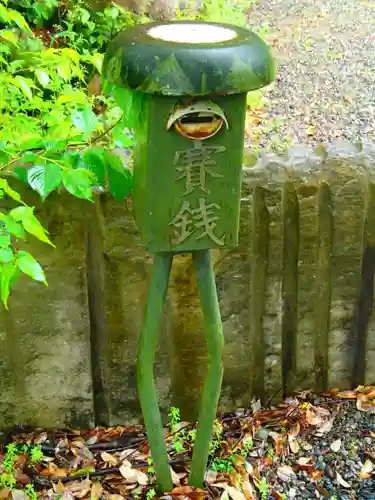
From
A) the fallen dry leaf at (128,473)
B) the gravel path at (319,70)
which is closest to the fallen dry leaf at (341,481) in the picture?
the fallen dry leaf at (128,473)

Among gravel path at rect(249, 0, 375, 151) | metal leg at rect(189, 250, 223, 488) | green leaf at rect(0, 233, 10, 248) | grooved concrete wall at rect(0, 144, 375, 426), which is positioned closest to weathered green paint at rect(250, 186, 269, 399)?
grooved concrete wall at rect(0, 144, 375, 426)

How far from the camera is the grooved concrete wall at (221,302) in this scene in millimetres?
2221

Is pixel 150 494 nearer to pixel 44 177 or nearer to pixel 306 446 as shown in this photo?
pixel 306 446

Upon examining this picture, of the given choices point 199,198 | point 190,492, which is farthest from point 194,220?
point 190,492

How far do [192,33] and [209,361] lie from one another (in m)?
0.95

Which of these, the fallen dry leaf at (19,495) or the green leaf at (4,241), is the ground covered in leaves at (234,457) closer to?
the fallen dry leaf at (19,495)

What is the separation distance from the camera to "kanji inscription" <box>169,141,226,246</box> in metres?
1.70

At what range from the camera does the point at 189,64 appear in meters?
1.55

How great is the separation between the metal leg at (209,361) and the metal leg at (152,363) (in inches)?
3.6

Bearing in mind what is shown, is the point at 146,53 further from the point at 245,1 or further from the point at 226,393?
the point at 245,1

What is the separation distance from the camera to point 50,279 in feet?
7.29

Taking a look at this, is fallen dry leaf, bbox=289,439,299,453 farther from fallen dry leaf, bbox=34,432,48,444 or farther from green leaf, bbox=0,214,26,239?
green leaf, bbox=0,214,26,239

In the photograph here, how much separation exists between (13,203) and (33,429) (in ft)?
2.86

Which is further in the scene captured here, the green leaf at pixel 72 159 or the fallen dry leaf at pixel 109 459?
the fallen dry leaf at pixel 109 459
